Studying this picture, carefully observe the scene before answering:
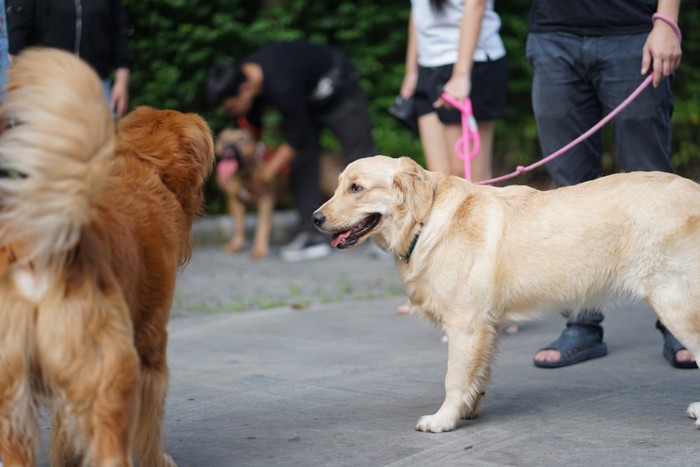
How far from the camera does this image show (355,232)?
4.09 m

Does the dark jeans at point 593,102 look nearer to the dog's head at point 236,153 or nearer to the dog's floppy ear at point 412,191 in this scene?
the dog's floppy ear at point 412,191

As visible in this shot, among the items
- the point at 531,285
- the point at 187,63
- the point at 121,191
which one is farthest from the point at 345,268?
the point at 121,191

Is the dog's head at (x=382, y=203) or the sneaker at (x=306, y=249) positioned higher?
the dog's head at (x=382, y=203)

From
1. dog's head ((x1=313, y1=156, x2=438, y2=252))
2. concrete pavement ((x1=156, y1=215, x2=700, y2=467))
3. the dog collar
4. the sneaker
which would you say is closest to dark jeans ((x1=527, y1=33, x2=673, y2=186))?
concrete pavement ((x1=156, y1=215, x2=700, y2=467))

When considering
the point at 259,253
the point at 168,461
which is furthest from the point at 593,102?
the point at 259,253

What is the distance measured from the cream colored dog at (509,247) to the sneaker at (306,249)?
4.93 meters

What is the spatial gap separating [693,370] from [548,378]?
2.39 ft

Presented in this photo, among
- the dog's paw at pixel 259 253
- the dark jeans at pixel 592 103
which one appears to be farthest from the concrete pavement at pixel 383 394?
the dog's paw at pixel 259 253

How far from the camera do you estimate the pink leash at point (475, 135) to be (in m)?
4.62

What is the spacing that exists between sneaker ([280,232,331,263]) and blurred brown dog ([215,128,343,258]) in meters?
0.36

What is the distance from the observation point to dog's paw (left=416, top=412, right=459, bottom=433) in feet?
12.9

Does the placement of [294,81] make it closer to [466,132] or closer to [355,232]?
[466,132]

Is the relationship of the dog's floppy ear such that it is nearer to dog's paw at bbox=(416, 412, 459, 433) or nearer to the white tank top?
dog's paw at bbox=(416, 412, 459, 433)

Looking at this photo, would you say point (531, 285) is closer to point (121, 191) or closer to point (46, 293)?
point (121, 191)
